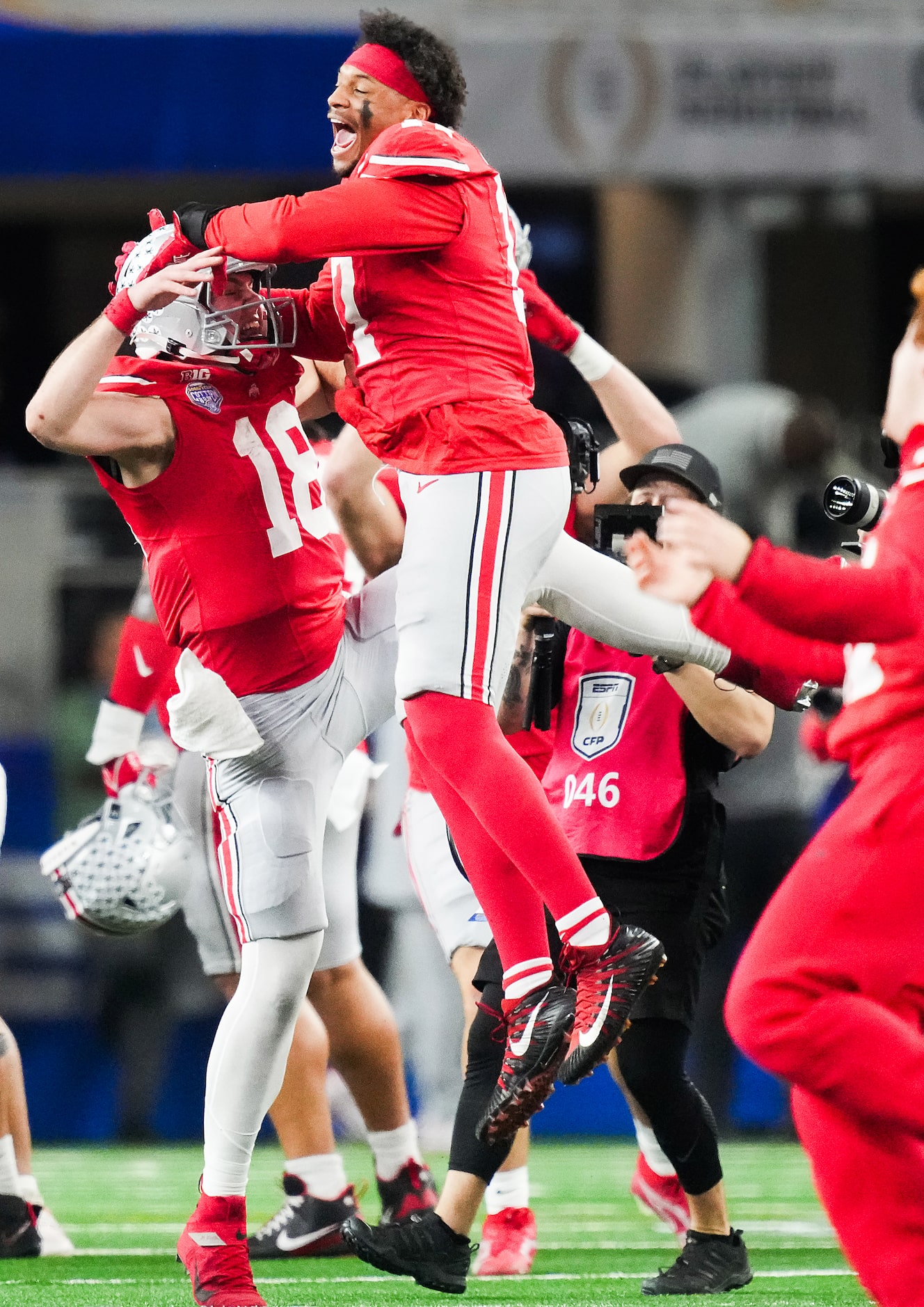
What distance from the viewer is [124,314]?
3.72 metres

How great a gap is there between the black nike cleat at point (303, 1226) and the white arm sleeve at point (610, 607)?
5.69ft

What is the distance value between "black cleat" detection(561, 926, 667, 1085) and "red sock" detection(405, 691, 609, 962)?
38 millimetres

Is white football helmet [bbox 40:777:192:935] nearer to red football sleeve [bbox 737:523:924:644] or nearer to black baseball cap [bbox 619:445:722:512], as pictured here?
black baseball cap [bbox 619:445:722:512]

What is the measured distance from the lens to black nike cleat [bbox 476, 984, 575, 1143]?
3.52 m

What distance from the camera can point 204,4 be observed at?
11.4 meters

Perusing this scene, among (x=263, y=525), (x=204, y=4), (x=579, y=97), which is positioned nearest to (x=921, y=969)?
(x=263, y=525)

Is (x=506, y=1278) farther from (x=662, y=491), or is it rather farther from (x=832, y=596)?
(x=832, y=596)

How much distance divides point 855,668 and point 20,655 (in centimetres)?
770

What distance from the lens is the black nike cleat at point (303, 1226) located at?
4.86 metres

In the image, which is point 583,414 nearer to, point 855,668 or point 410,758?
point 410,758

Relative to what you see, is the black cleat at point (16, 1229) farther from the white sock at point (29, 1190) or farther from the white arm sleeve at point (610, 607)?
the white arm sleeve at point (610, 607)

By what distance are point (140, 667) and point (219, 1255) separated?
1880 mm

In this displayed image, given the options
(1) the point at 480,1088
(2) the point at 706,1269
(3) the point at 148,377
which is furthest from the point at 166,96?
(2) the point at 706,1269

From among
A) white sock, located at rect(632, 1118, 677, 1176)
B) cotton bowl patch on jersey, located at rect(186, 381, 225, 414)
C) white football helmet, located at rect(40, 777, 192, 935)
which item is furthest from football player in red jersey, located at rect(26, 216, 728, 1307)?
white sock, located at rect(632, 1118, 677, 1176)
